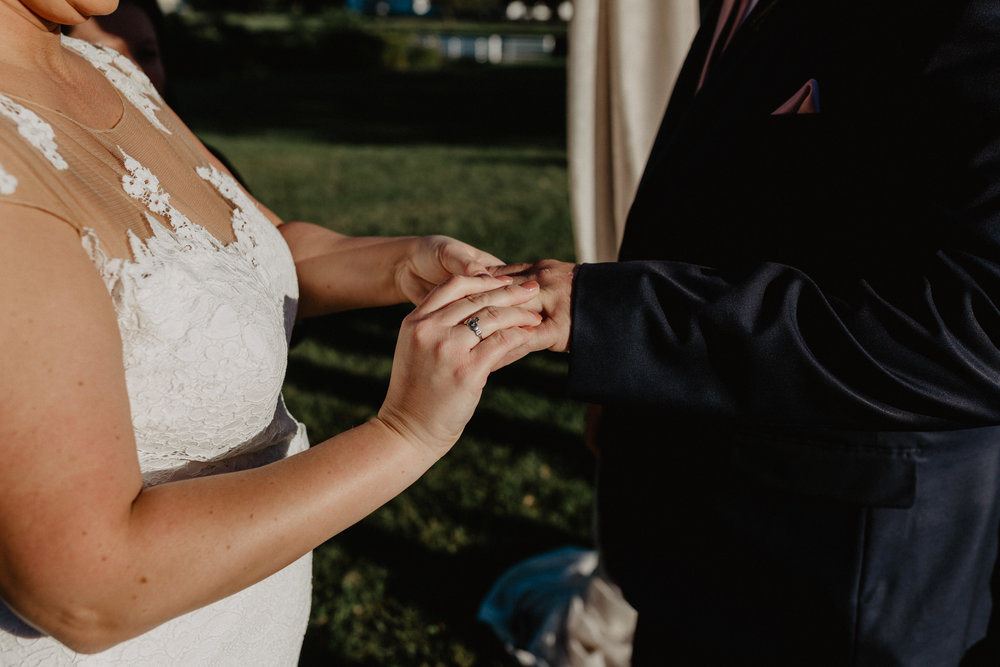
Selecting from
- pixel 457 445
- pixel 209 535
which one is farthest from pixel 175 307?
pixel 457 445

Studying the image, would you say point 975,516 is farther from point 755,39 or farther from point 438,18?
point 438,18

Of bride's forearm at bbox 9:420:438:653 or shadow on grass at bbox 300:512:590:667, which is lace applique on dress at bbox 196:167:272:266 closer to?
bride's forearm at bbox 9:420:438:653

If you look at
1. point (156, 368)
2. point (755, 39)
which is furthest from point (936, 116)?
point (156, 368)

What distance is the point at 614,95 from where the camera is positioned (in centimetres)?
275

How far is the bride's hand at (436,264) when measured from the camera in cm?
186

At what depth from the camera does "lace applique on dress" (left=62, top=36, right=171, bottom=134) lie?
5.66 feet

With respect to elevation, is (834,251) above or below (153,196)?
below

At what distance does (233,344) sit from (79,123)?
1.69 ft

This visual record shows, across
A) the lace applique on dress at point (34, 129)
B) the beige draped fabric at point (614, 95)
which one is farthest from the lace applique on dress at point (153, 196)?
the beige draped fabric at point (614, 95)

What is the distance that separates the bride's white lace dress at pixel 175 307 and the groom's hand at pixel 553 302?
560 mm

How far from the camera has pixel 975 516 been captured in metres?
1.78

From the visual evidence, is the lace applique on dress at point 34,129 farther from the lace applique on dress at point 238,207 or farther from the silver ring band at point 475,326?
the silver ring band at point 475,326

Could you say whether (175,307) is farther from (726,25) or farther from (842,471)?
(726,25)

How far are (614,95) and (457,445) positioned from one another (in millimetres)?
2659
